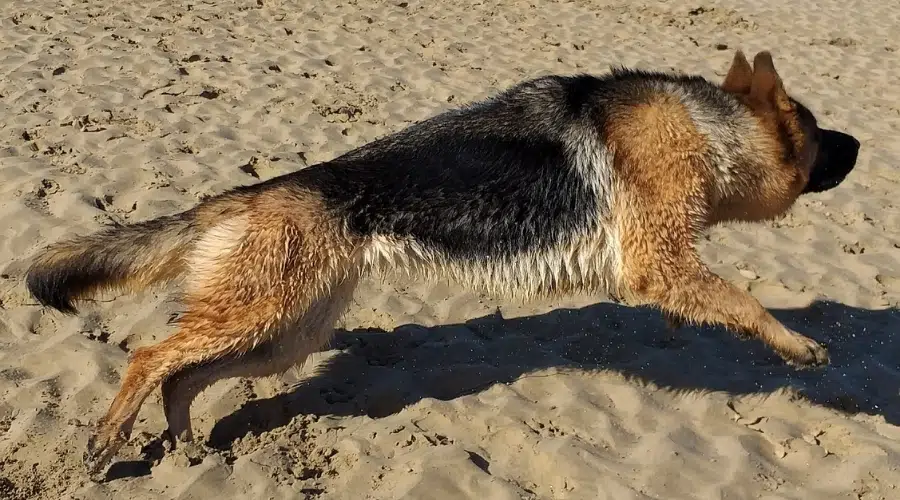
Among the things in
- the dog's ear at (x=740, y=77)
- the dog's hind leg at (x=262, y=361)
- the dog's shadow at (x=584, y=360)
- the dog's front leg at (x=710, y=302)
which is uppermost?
the dog's ear at (x=740, y=77)

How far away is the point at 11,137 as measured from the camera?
22.3 ft

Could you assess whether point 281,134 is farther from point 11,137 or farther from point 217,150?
point 11,137

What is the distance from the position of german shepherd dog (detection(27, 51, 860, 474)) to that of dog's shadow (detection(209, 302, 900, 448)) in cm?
33

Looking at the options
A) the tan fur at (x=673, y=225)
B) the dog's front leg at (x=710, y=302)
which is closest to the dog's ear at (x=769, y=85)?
the tan fur at (x=673, y=225)

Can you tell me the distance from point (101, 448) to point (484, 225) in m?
2.10

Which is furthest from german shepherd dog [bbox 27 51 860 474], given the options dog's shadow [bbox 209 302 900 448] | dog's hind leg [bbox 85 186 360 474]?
dog's shadow [bbox 209 302 900 448]

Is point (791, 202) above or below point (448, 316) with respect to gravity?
above

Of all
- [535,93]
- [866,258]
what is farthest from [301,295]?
[866,258]

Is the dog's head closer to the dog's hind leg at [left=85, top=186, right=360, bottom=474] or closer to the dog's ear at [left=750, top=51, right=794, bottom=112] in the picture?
the dog's ear at [left=750, top=51, right=794, bottom=112]

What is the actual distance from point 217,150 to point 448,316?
298 centimetres

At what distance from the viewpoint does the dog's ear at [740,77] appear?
462 centimetres

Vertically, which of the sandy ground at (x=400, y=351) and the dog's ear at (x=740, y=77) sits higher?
the dog's ear at (x=740, y=77)

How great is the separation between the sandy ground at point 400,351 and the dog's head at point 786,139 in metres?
1.06

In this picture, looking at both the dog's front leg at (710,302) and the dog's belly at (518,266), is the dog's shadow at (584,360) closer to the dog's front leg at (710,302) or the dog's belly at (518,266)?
the dog's front leg at (710,302)
